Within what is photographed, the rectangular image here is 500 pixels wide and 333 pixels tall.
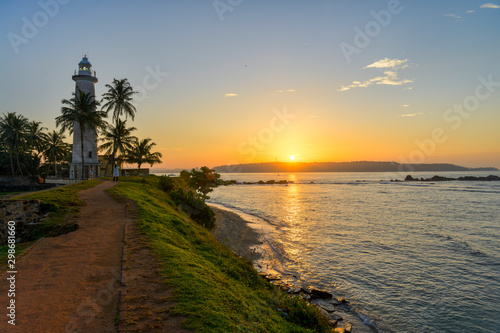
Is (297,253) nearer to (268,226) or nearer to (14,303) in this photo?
(268,226)

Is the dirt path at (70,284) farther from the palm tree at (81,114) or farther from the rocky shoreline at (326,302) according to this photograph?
the palm tree at (81,114)

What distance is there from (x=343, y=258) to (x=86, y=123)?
141ft

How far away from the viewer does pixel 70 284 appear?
770 cm

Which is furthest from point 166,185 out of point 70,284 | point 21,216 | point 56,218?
point 70,284

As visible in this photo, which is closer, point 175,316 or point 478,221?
point 175,316

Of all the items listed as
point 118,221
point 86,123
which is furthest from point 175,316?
point 86,123

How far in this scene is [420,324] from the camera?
11047 millimetres

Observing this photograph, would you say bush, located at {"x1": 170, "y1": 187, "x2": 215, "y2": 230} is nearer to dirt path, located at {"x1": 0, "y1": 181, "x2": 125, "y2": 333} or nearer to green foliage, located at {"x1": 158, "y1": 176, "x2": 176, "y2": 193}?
green foliage, located at {"x1": 158, "y1": 176, "x2": 176, "y2": 193}

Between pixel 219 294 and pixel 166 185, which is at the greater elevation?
pixel 166 185

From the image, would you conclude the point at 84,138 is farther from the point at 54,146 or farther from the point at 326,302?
the point at 326,302

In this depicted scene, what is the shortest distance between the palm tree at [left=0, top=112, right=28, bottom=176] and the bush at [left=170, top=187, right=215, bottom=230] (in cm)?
4357

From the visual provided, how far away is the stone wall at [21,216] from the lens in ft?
41.2

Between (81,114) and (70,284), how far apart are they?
136ft

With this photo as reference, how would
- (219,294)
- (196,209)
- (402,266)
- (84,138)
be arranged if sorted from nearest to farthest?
1. (219,294)
2. (402,266)
3. (196,209)
4. (84,138)
